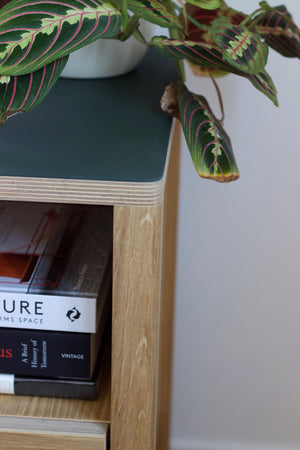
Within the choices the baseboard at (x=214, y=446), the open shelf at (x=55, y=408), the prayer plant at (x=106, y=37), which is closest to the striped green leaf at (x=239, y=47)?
the prayer plant at (x=106, y=37)

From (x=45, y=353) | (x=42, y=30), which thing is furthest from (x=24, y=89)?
(x=45, y=353)

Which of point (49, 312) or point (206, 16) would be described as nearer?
point (49, 312)

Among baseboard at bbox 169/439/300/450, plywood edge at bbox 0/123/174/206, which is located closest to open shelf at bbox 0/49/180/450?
plywood edge at bbox 0/123/174/206

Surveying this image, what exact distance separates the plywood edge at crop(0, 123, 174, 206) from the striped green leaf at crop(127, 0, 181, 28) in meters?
0.22

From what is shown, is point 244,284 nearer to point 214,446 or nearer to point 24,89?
point 214,446

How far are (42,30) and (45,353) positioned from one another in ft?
1.28

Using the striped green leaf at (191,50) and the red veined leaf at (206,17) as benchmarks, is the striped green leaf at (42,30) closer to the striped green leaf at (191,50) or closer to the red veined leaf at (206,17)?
the striped green leaf at (191,50)

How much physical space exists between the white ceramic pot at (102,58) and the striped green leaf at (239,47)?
28 centimetres

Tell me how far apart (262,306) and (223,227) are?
0.74 ft

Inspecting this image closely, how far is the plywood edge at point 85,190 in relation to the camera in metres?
0.56

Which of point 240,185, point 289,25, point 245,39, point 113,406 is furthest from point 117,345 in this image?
point 240,185

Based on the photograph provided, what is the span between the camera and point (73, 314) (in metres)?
0.68

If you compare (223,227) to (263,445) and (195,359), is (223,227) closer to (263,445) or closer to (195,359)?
(195,359)

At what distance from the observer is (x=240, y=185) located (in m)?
1.26
